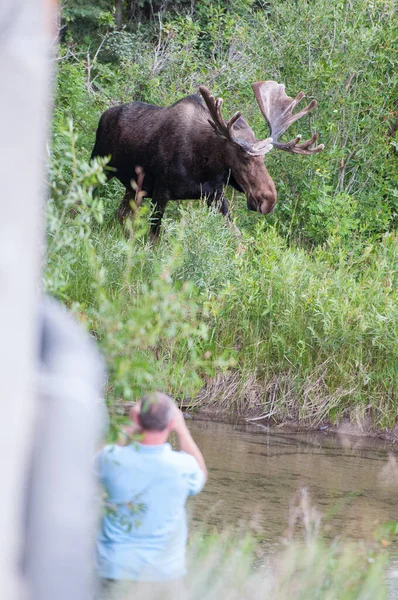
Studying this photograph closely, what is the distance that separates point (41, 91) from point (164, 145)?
9129 mm

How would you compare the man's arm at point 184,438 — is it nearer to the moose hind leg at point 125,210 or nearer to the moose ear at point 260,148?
the moose ear at point 260,148

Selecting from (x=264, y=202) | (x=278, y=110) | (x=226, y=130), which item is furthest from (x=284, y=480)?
(x=278, y=110)

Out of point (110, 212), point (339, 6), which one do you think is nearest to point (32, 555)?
point (110, 212)

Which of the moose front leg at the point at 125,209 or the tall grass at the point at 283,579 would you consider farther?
the moose front leg at the point at 125,209

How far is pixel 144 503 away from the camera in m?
3.00

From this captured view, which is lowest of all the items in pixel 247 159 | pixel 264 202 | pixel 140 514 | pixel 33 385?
pixel 264 202

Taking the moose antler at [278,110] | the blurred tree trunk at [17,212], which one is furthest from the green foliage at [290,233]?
the blurred tree trunk at [17,212]

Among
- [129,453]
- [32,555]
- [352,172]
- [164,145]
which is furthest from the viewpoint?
[352,172]

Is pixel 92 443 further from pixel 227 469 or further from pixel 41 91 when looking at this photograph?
pixel 227 469

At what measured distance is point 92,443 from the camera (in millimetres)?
1116

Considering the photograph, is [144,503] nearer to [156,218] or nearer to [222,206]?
[156,218]

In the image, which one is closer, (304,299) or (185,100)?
(304,299)

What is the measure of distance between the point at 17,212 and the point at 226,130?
345 inches

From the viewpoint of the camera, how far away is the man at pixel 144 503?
9.86 ft
